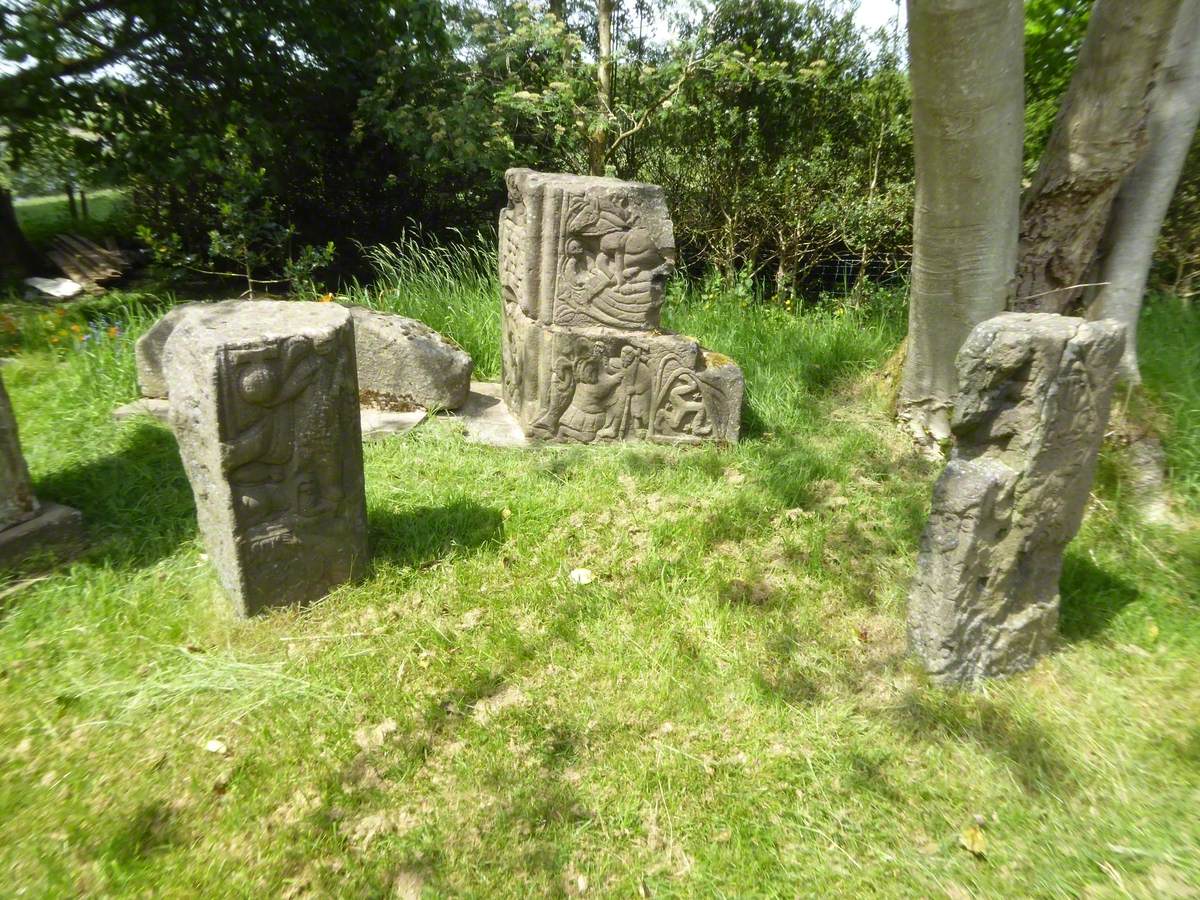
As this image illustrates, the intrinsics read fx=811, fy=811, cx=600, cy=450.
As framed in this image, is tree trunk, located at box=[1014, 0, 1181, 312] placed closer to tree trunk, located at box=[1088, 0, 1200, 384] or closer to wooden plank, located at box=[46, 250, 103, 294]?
tree trunk, located at box=[1088, 0, 1200, 384]

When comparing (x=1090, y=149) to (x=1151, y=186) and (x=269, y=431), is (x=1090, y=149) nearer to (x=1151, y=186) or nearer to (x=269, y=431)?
(x=1151, y=186)

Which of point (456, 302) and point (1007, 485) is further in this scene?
point (456, 302)

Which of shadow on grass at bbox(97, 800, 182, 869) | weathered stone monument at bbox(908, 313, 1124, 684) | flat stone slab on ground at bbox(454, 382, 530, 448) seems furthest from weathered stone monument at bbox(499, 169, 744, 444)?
shadow on grass at bbox(97, 800, 182, 869)

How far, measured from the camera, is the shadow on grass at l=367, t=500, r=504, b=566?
358cm

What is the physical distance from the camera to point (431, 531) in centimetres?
373

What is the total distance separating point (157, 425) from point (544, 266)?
240cm

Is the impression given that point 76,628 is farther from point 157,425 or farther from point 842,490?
point 842,490

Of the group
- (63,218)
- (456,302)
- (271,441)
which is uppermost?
(63,218)

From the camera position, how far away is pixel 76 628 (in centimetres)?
306

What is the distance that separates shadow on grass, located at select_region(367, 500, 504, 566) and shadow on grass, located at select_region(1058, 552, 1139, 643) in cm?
237

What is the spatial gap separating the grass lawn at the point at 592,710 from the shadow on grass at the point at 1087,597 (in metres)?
0.01

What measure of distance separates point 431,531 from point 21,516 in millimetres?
1704

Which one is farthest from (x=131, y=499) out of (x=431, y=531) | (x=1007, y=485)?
(x=1007, y=485)

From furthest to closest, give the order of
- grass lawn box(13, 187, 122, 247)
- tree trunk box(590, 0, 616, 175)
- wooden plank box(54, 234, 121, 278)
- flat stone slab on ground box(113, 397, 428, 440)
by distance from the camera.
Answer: grass lawn box(13, 187, 122, 247), wooden plank box(54, 234, 121, 278), tree trunk box(590, 0, 616, 175), flat stone slab on ground box(113, 397, 428, 440)
